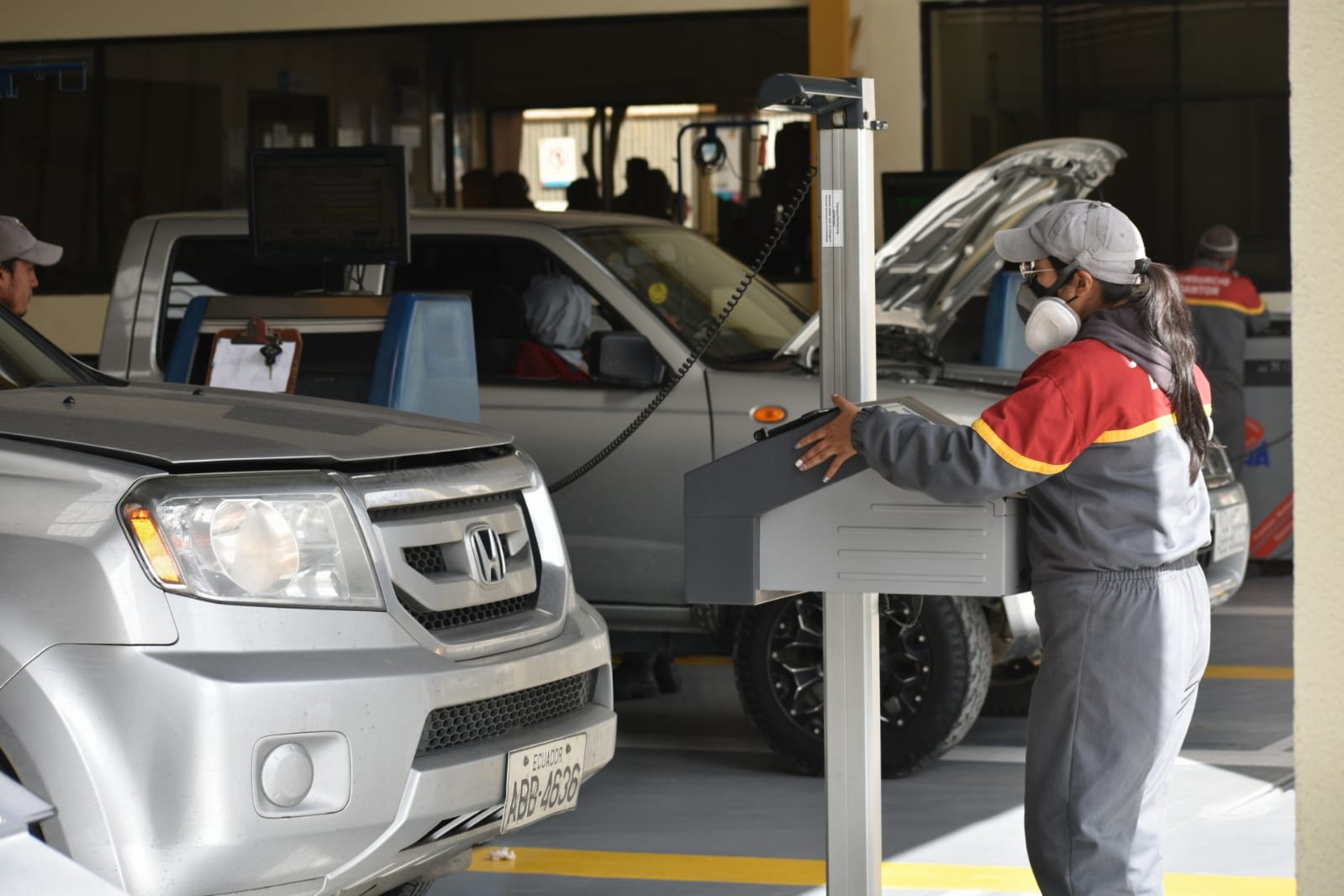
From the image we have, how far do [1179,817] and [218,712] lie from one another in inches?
140

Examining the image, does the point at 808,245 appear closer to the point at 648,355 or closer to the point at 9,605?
the point at 648,355

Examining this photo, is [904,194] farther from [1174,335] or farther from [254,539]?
[254,539]

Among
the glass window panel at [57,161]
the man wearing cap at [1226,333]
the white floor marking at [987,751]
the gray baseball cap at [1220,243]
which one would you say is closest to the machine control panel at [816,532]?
the white floor marking at [987,751]

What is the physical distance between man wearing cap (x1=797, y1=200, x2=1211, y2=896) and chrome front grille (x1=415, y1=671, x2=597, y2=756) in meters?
0.95

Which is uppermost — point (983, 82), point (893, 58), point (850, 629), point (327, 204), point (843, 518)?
point (893, 58)

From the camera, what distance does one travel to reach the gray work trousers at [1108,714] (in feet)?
12.3

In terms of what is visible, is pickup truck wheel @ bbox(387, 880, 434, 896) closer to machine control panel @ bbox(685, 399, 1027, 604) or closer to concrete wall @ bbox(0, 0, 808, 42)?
machine control panel @ bbox(685, 399, 1027, 604)

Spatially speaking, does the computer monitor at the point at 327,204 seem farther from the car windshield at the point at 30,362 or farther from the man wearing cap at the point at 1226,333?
the man wearing cap at the point at 1226,333

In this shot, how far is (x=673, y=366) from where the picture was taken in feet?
22.0

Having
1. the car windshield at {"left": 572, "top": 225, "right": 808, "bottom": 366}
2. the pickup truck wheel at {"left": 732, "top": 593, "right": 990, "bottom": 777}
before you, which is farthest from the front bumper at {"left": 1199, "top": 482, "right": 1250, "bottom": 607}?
the car windshield at {"left": 572, "top": 225, "right": 808, "bottom": 366}

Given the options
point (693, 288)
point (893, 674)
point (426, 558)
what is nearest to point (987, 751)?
point (893, 674)

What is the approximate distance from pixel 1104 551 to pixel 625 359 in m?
3.14

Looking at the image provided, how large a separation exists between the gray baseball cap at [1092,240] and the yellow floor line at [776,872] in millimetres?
2037

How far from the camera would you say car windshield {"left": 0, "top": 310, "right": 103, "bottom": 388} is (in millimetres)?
4555
